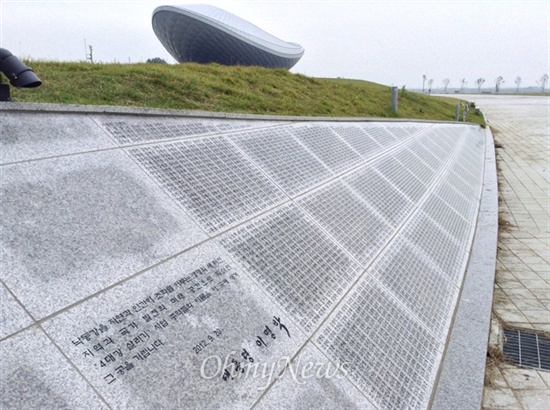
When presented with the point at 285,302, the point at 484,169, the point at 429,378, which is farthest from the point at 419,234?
the point at 484,169

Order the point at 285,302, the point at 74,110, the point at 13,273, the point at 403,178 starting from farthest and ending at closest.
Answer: the point at 403,178 < the point at 74,110 < the point at 285,302 < the point at 13,273

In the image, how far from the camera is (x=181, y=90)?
27.1 ft

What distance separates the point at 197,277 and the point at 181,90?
20.2 ft

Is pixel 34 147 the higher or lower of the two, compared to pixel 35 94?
lower

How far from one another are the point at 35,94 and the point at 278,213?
13.0 ft

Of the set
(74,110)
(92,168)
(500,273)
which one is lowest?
(500,273)

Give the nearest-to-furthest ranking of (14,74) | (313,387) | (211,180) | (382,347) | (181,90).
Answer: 1. (313,387)
2. (382,347)
3. (14,74)
4. (211,180)
5. (181,90)

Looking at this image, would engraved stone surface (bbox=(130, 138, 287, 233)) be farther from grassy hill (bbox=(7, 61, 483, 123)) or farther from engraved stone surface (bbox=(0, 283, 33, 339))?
grassy hill (bbox=(7, 61, 483, 123))

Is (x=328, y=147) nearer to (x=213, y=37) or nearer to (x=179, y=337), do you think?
(x=179, y=337)

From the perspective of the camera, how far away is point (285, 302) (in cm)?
314

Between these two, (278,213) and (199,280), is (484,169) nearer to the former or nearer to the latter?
(278,213)

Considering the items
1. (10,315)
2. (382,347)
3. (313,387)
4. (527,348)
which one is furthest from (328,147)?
(10,315)

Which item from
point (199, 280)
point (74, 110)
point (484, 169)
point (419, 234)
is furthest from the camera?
Answer: point (484, 169)

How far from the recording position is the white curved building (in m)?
25.7
